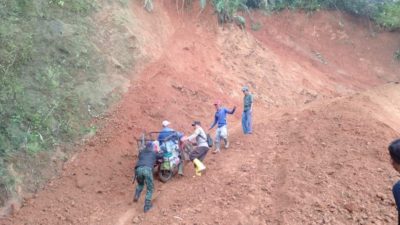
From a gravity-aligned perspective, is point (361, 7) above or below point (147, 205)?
above

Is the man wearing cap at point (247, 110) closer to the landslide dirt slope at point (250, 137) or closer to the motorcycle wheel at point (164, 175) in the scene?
the landslide dirt slope at point (250, 137)

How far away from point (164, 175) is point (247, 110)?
3167 mm

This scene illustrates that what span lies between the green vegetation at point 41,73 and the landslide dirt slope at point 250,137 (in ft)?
3.01

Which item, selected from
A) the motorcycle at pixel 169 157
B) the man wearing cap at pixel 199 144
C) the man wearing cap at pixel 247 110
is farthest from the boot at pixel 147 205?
the man wearing cap at pixel 247 110

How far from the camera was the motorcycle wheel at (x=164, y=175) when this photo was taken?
9945 millimetres

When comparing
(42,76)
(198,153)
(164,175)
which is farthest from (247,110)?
(42,76)

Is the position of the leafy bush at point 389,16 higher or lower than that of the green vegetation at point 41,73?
higher

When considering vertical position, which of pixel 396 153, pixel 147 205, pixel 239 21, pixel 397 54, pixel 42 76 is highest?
pixel 396 153

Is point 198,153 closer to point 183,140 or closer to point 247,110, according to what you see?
point 183,140

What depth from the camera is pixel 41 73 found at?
477 inches

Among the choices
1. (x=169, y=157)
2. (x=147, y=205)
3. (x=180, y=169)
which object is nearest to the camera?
(x=147, y=205)

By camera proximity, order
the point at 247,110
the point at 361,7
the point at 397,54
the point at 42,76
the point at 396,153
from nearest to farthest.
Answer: the point at 396,153 < the point at 247,110 < the point at 42,76 < the point at 397,54 < the point at 361,7

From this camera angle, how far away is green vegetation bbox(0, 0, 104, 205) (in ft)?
34.6

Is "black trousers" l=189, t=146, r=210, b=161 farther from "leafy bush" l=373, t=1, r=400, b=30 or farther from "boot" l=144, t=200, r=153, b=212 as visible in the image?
"leafy bush" l=373, t=1, r=400, b=30
